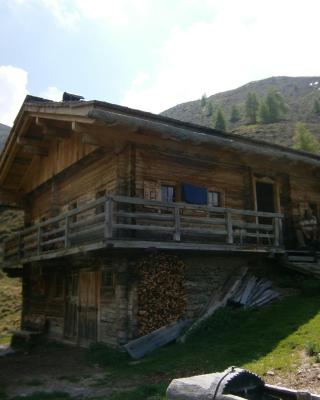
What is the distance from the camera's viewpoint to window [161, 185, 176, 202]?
1478cm

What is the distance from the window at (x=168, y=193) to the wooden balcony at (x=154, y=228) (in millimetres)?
467

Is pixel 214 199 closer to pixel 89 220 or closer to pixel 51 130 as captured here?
pixel 89 220

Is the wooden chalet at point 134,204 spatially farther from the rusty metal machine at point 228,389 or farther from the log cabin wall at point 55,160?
the rusty metal machine at point 228,389

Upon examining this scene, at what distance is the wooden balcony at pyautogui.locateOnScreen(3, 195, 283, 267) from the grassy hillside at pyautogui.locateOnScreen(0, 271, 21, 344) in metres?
9.60

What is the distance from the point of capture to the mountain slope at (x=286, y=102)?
273ft

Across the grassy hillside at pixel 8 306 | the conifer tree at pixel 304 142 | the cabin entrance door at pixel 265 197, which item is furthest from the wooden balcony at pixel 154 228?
the conifer tree at pixel 304 142

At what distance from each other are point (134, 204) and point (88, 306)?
164 inches

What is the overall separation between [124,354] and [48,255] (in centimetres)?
460

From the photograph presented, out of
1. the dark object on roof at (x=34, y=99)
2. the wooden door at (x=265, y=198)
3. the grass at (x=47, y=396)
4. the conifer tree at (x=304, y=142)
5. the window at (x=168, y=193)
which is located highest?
the conifer tree at (x=304, y=142)

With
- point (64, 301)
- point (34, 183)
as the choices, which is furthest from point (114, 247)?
point (34, 183)

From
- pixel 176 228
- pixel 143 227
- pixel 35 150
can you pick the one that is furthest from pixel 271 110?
pixel 143 227

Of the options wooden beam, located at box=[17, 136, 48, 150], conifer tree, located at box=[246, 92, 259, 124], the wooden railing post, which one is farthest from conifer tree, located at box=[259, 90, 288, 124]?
the wooden railing post

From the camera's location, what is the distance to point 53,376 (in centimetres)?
1160

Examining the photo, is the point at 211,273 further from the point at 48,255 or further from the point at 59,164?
the point at 59,164
